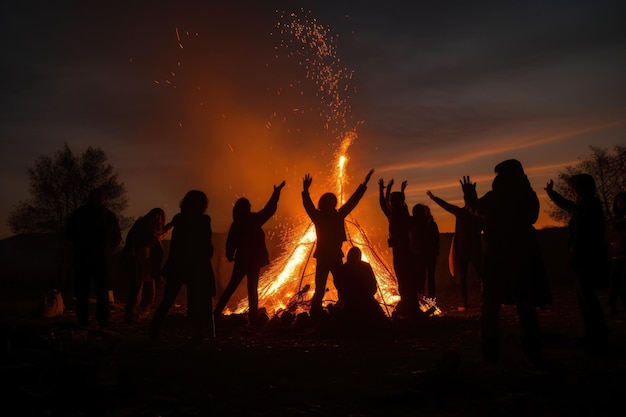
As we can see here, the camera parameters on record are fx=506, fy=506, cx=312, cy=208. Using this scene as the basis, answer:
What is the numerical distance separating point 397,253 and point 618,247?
3978mm

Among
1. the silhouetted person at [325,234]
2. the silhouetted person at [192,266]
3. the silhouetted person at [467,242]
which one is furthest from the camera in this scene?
the silhouetted person at [467,242]

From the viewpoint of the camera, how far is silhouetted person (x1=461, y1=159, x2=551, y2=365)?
5.72 m

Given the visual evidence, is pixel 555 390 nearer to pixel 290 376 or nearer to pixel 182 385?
pixel 290 376

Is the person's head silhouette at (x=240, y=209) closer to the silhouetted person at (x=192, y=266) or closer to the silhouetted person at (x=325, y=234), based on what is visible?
the silhouetted person at (x=325, y=234)

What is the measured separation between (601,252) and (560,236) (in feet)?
40.6

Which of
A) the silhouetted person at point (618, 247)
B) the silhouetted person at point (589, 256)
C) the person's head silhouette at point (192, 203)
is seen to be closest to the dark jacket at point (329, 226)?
the person's head silhouette at point (192, 203)

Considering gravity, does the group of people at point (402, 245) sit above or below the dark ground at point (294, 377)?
above

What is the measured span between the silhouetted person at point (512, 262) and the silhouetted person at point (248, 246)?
4.45m

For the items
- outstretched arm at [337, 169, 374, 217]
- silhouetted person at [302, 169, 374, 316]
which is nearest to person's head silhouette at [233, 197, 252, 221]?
silhouetted person at [302, 169, 374, 316]

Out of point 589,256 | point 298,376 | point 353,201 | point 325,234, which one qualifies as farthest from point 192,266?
point 589,256

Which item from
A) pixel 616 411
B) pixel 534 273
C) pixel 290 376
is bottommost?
pixel 616 411

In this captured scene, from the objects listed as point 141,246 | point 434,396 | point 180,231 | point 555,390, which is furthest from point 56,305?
point 555,390

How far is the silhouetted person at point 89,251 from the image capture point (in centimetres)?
831

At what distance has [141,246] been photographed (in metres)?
9.86
